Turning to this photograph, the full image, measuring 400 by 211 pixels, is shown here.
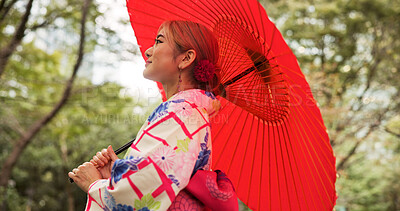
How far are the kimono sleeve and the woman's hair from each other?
0.98 ft

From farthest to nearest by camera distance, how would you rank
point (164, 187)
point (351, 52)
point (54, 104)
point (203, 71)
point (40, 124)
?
point (351, 52), point (54, 104), point (40, 124), point (203, 71), point (164, 187)

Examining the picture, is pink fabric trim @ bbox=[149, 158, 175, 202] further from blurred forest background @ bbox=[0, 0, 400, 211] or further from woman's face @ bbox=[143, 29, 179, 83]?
blurred forest background @ bbox=[0, 0, 400, 211]

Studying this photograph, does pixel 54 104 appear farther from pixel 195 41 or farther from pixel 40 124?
pixel 195 41

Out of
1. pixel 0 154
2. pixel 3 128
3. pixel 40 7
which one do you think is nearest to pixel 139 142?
pixel 40 7

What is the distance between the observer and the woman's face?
59.6 inches

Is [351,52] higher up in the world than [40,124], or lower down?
lower down

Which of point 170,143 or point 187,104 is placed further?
point 187,104

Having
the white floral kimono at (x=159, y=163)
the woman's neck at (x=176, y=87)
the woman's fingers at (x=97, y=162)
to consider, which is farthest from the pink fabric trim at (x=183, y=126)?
the woman's fingers at (x=97, y=162)

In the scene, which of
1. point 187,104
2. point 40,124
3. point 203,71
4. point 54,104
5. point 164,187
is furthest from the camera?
point 54,104

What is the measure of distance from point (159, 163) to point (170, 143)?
0.28 ft

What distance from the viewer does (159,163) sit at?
1.17 metres

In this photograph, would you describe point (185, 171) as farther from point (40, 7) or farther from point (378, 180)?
point (378, 180)

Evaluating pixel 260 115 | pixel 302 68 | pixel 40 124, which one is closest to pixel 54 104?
pixel 40 124

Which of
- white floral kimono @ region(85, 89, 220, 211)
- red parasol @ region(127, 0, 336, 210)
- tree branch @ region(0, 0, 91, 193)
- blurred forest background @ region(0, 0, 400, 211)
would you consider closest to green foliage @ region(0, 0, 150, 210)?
blurred forest background @ region(0, 0, 400, 211)
